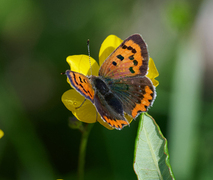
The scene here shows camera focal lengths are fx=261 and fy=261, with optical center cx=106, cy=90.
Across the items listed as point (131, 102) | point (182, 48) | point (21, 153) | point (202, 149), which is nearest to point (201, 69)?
point (182, 48)

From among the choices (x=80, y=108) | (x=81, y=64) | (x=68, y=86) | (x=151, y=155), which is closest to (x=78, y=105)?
(x=80, y=108)

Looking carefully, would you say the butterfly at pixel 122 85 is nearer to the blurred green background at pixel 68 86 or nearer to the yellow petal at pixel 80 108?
the yellow petal at pixel 80 108

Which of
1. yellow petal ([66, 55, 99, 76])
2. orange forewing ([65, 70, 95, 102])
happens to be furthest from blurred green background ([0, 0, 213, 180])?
orange forewing ([65, 70, 95, 102])

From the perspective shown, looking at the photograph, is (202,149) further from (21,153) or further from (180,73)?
(21,153)

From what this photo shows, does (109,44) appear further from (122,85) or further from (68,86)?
(68,86)

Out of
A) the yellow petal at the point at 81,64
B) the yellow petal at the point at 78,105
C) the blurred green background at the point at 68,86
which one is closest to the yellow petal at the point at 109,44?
the yellow petal at the point at 81,64

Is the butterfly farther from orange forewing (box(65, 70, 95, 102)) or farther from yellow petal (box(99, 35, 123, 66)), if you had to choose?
yellow petal (box(99, 35, 123, 66))

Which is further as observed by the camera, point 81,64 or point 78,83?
point 81,64
